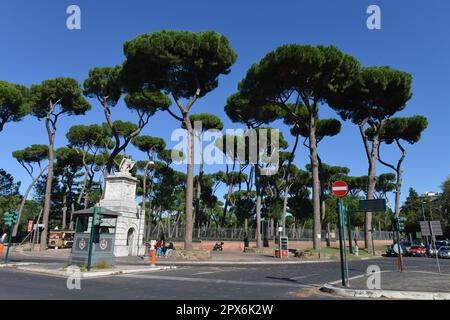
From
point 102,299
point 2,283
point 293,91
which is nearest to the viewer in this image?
point 102,299

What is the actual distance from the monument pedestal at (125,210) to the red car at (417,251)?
27233 millimetres

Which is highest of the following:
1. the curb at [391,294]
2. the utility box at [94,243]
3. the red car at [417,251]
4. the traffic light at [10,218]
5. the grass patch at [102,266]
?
the traffic light at [10,218]

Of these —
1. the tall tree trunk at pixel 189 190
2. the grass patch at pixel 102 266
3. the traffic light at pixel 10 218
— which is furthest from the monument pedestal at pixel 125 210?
the grass patch at pixel 102 266

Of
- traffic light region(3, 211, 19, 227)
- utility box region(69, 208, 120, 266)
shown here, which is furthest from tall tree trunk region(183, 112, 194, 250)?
traffic light region(3, 211, 19, 227)

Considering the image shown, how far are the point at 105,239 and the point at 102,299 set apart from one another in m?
8.37

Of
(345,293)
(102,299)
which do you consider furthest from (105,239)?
(345,293)

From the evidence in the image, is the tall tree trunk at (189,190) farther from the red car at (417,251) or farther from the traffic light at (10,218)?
the red car at (417,251)

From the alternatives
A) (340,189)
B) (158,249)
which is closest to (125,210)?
(158,249)

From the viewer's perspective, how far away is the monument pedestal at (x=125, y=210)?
24.3 m

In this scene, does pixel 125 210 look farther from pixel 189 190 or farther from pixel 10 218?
pixel 10 218

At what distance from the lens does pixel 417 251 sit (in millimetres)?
35844

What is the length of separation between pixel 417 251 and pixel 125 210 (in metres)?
29.4

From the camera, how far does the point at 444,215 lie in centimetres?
4962
